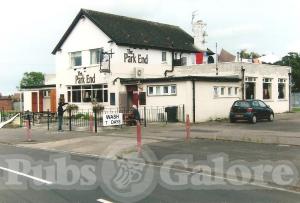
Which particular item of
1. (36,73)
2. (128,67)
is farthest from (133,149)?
(36,73)

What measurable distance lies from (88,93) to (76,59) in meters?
3.44

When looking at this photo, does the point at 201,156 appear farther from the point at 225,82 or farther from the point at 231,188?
the point at 225,82

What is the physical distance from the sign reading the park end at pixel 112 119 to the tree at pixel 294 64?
4436cm

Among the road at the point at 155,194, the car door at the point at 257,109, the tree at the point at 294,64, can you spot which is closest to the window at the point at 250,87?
the car door at the point at 257,109

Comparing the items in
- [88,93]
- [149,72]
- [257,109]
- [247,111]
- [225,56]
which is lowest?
[247,111]

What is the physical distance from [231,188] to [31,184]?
14.1ft

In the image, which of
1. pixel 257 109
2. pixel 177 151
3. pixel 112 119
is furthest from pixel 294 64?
pixel 177 151

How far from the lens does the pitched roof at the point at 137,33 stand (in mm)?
37656

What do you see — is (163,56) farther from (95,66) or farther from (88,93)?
(88,93)

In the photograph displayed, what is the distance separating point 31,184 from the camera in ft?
35.0

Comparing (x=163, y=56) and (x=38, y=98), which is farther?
(x=38, y=98)

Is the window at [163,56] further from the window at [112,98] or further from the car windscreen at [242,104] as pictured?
the car windscreen at [242,104]

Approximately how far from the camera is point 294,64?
225 ft

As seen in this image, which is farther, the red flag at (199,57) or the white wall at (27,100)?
the white wall at (27,100)
